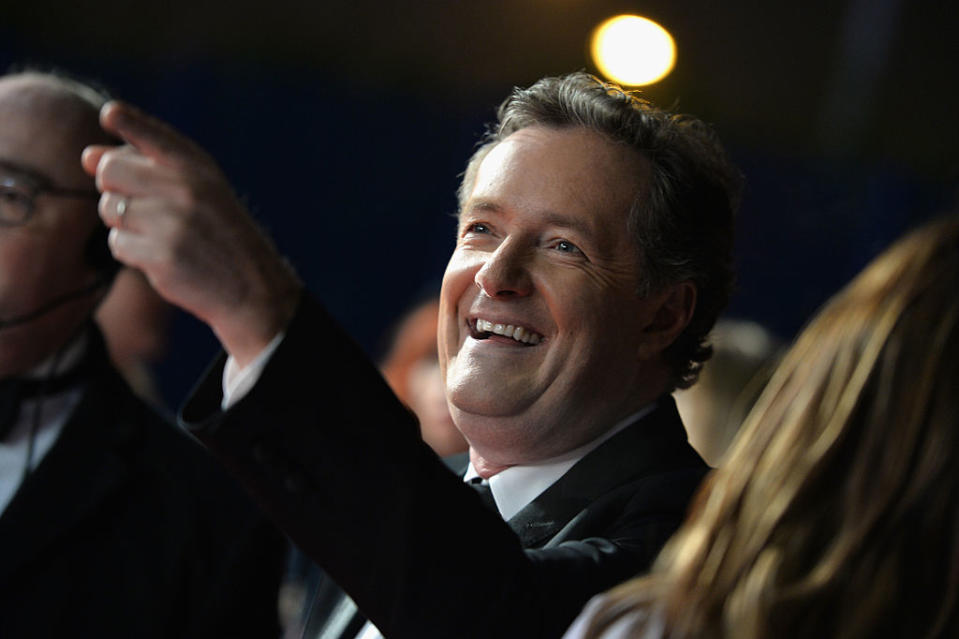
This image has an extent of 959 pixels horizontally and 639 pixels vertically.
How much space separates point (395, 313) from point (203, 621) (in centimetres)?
300

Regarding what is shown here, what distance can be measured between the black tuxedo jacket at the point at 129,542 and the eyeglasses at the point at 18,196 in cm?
30

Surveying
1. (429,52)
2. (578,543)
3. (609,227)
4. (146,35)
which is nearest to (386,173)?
(429,52)

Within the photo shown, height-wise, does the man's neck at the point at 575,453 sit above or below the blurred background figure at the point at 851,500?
below

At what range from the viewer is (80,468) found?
204 centimetres

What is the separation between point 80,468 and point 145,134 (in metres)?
1.21

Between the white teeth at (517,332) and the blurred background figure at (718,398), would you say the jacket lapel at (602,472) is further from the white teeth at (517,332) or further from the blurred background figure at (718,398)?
the blurred background figure at (718,398)

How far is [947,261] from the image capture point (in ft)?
2.93

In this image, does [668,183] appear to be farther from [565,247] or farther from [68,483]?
[68,483]

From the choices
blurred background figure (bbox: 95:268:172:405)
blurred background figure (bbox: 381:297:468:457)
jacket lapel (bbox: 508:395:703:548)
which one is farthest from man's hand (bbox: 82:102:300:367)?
blurred background figure (bbox: 95:268:172:405)

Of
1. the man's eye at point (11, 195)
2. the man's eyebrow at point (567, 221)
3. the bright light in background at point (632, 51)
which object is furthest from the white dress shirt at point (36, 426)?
the bright light in background at point (632, 51)

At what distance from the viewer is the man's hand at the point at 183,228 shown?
96 cm

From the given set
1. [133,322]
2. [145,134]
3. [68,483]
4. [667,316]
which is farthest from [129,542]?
[133,322]

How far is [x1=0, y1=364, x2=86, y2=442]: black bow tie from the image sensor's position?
6.77 ft

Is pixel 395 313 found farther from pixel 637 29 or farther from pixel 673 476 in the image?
pixel 673 476
